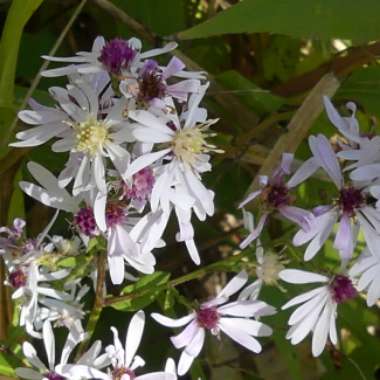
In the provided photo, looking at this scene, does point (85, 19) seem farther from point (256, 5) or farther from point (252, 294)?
point (252, 294)

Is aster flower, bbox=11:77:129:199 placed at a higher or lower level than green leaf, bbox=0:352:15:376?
higher

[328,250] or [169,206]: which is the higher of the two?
[169,206]

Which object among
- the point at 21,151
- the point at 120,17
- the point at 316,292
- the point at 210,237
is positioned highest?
the point at 120,17

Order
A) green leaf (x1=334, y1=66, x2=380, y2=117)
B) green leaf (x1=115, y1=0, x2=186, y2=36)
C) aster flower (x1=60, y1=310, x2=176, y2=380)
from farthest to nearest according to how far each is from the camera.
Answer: green leaf (x1=115, y1=0, x2=186, y2=36) → green leaf (x1=334, y1=66, x2=380, y2=117) → aster flower (x1=60, y1=310, x2=176, y2=380)

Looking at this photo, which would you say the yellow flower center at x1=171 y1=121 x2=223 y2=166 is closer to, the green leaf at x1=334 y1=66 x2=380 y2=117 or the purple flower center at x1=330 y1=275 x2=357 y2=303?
the purple flower center at x1=330 y1=275 x2=357 y2=303

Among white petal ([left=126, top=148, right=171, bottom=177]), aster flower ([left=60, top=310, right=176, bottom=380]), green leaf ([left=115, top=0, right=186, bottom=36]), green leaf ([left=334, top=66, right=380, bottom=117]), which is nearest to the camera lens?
white petal ([left=126, top=148, right=171, bottom=177])

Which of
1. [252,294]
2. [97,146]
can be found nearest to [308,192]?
[252,294]

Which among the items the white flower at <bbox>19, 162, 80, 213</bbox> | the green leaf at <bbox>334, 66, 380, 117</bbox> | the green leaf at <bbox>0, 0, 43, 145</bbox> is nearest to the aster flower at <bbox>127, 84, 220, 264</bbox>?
the white flower at <bbox>19, 162, 80, 213</bbox>

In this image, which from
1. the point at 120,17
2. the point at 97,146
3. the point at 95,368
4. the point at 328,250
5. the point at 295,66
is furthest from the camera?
the point at 295,66
